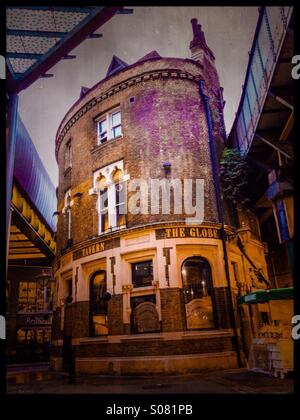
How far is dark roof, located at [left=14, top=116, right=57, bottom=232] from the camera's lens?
45.9 ft

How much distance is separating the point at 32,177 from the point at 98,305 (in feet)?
25.3

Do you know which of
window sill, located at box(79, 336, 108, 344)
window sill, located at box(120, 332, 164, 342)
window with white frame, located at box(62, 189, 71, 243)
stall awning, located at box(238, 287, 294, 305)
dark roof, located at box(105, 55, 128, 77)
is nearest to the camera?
stall awning, located at box(238, 287, 294, 305)

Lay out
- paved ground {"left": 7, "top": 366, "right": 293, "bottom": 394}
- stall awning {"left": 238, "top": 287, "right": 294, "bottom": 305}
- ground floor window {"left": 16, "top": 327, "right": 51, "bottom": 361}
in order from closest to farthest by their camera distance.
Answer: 1. paved ground {"left": 7, "top": 366, "right": 293, "bottom": 394}
2. stall awning {"left": 238, "top": 287, "right": 294, "bottom": 305}
3. ground floor window {"left": 16, "top": 327, "right": 51, "bottom": 361}

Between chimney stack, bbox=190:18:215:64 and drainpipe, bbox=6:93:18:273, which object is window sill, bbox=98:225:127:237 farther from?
chimney stack, bbox=190:18:215:64

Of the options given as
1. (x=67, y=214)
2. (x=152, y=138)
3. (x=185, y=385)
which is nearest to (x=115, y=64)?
(x=152, y=138)

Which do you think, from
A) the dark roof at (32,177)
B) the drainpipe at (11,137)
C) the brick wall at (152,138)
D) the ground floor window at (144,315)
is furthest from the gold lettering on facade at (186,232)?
the dark roof at (32,177)

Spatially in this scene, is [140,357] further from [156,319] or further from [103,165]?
[103,165]

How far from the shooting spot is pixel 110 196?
46.0ft

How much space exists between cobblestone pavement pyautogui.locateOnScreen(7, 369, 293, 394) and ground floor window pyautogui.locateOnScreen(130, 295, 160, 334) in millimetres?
1613

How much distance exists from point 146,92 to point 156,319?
959cm

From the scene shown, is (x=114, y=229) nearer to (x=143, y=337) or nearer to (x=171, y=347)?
(x=143, y=337)

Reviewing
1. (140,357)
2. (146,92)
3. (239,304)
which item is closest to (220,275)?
(239,304)

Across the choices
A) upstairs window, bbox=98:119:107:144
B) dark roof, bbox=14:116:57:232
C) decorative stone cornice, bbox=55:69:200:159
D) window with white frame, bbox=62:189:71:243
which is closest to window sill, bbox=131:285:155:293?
window with white frame, bbox=62:189:71:243

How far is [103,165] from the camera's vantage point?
14469mm
